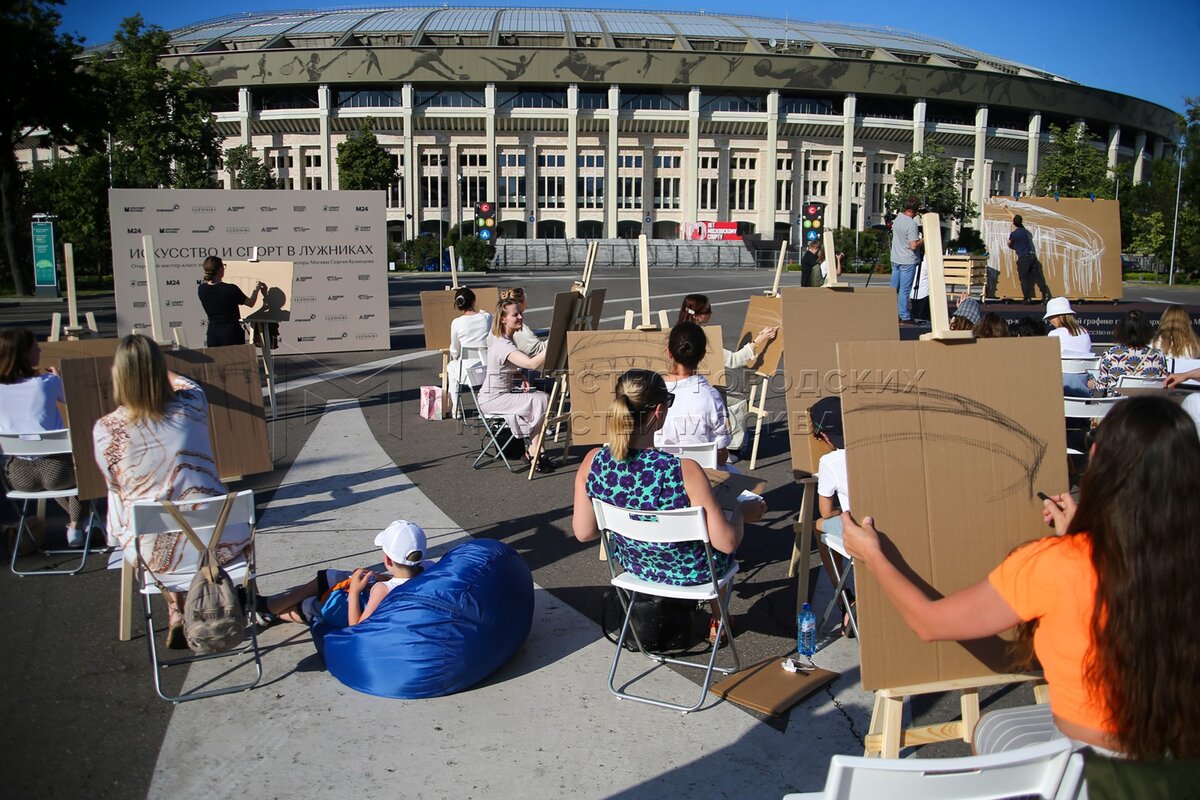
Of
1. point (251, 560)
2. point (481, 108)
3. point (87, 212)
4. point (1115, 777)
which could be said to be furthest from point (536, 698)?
point (481, 108)

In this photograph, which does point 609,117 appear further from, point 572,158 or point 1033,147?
point 1033,147

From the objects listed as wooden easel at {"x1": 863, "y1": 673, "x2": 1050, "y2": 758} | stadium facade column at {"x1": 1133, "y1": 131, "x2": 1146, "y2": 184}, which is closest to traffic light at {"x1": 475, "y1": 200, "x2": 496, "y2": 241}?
wooden easel at {"x1": 863, "y1": 673, "x2": 1050, "y2": 758}

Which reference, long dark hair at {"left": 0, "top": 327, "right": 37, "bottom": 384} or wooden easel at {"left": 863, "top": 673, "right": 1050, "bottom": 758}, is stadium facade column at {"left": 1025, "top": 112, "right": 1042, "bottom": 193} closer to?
long dark hair at {"left": 0, "top": 327, "right": 37, "bottom": 384}

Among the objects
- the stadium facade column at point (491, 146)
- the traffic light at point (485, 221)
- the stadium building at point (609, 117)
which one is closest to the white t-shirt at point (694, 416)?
the traffic light at point (485, 221)

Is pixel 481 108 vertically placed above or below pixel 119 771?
above

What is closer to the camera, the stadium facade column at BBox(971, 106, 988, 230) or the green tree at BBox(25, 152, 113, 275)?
the green tree at BBox(25, 152, 113, 275)

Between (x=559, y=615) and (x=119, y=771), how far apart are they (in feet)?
7.28

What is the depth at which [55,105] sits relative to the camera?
2814 centimetres

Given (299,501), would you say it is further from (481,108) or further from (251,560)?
(481,108)

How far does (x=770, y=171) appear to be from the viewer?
2943 inches

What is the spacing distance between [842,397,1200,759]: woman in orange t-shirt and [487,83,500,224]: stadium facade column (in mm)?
74056

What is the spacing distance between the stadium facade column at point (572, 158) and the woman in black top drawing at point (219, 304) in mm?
65288

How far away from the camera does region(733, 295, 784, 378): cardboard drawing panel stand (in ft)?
27.6

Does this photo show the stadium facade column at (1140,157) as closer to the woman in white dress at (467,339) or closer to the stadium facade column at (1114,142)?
the stadium facade column at (1114,142)
